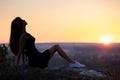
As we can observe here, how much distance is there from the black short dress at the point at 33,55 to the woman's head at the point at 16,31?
0.97 feet

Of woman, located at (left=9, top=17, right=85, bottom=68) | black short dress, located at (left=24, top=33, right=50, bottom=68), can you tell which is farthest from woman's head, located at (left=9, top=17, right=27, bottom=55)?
black short dress, located at (left=24, top=33, right=50, bottom=68)

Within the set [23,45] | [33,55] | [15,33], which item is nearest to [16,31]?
[15,33]

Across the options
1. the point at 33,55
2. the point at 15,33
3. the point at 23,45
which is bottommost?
the point at 33,55

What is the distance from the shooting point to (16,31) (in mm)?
16078

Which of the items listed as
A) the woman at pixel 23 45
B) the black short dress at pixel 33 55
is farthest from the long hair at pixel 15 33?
the black short dress at pixel 33 55

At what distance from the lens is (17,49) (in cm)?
1609

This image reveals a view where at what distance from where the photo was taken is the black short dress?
16141 mm

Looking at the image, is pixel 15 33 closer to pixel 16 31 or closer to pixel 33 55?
pixel 16 31

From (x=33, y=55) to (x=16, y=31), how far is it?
98 centimetres

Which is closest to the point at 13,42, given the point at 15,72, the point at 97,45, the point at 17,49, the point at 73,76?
the point at 17,49

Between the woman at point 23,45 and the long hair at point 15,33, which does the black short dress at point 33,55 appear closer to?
the woman at point 23,45

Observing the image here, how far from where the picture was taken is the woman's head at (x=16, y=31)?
1605cm

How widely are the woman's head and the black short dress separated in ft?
0.97

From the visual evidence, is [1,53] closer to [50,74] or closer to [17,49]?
[17,49]
